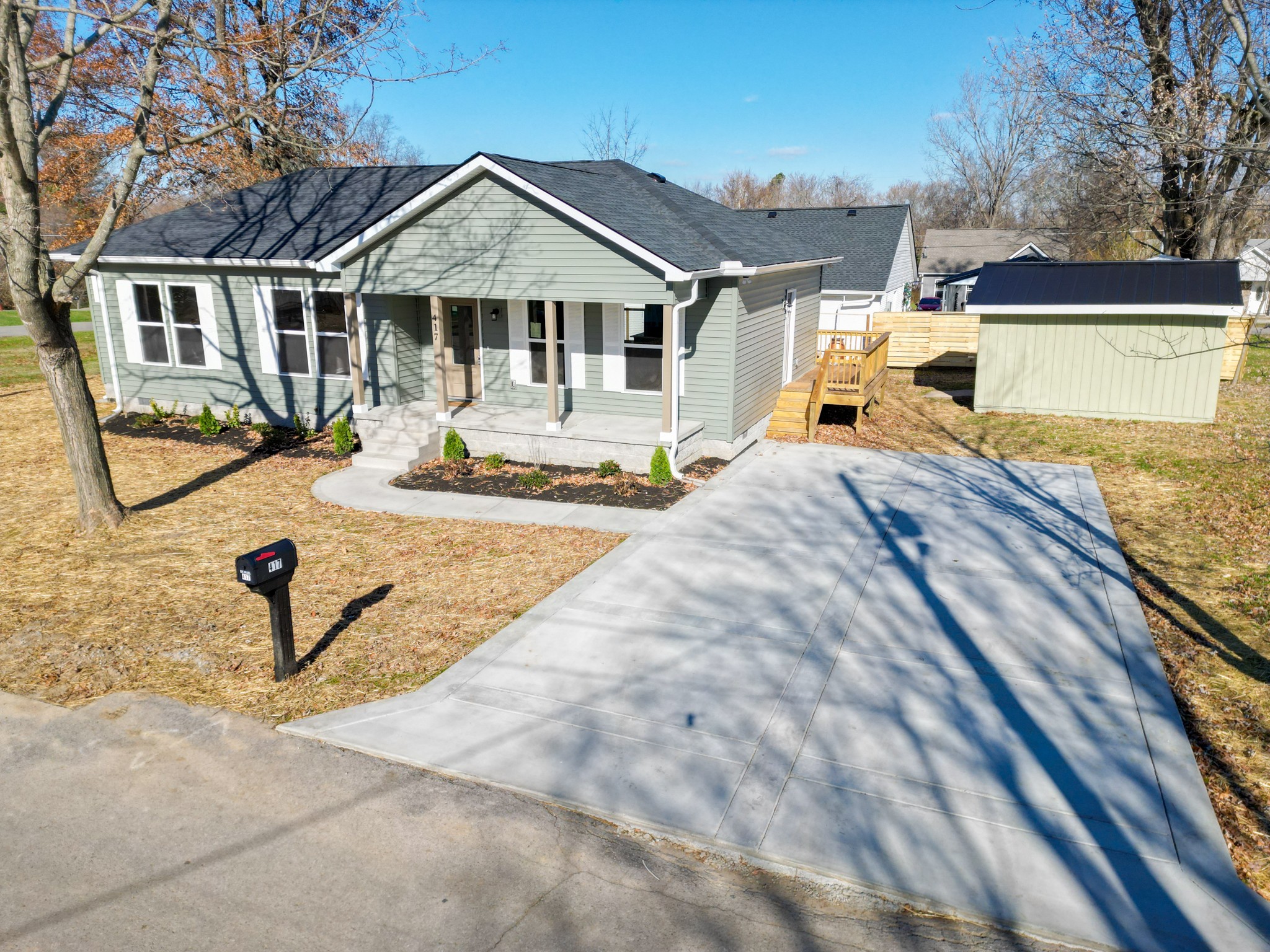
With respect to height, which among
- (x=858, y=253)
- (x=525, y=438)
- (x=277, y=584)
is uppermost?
(x=858, y=253)

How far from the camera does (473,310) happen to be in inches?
594

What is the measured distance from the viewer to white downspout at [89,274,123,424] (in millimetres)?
16516

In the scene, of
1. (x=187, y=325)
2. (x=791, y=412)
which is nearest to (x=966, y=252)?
(x=791, y=412)

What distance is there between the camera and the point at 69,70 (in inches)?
355

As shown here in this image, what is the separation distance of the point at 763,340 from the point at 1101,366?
7564 mm

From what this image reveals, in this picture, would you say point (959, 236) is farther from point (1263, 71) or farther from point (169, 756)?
point (169, 756)

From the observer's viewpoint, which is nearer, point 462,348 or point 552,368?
point 552,368

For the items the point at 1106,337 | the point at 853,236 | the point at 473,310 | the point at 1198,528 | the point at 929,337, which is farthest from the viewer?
the point at 853,236

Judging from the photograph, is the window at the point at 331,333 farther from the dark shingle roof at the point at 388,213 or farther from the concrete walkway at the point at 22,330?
the concrete walkway at the point at 22,330

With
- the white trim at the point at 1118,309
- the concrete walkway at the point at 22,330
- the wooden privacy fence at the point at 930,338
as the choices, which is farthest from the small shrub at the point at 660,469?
the concrete walkway at the point at 22,330

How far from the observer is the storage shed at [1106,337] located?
16172mm

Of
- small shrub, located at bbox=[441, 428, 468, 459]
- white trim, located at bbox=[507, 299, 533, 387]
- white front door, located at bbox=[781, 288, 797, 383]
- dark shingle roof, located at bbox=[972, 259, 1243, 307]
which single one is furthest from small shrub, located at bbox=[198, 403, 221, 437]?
dark shingle roof, located at bbox=[972, 259, 1243, 307]

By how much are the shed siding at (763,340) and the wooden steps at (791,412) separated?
19 centimetres

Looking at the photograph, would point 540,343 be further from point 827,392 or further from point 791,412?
point 827,392
